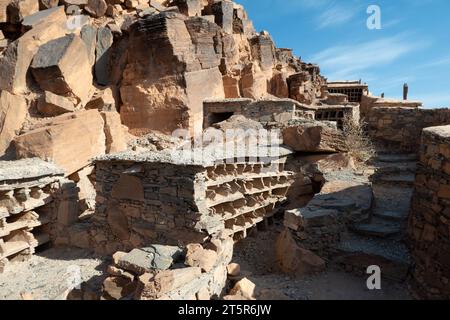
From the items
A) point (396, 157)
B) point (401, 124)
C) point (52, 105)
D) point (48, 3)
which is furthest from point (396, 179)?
point (48, 3)

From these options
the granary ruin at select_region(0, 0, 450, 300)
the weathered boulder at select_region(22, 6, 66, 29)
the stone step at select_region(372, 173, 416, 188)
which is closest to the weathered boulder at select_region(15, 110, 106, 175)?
the granary ruin at select_region(0, 0, 450, 300)

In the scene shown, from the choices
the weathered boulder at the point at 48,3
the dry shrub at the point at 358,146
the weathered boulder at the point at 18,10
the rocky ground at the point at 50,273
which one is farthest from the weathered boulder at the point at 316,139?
the weathered boulder at the point at 18,10

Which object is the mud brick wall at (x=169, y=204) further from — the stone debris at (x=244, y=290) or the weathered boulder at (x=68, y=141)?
the weathered boulder at (x=68, y=141)

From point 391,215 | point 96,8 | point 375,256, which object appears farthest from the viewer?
point 96,8

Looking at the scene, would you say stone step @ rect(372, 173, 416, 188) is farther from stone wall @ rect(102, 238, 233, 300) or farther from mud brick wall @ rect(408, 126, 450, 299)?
stone wall @ rect(102, 238, 233, 300)

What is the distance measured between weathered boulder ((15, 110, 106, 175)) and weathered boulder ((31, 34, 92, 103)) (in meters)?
2.11

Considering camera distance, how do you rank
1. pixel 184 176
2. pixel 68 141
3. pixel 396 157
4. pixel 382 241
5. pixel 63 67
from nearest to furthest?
pixel 184 176
pixel 382 241
pixel 68 141
pixel 396 157
pixel 63 67

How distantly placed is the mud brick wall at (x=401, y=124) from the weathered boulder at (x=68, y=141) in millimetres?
8145

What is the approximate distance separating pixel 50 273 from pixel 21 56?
27.9 feet

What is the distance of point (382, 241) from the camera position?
17.4 ft

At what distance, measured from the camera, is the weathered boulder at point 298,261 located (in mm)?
5121

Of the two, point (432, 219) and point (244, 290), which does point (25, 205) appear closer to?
point (244, 290)
